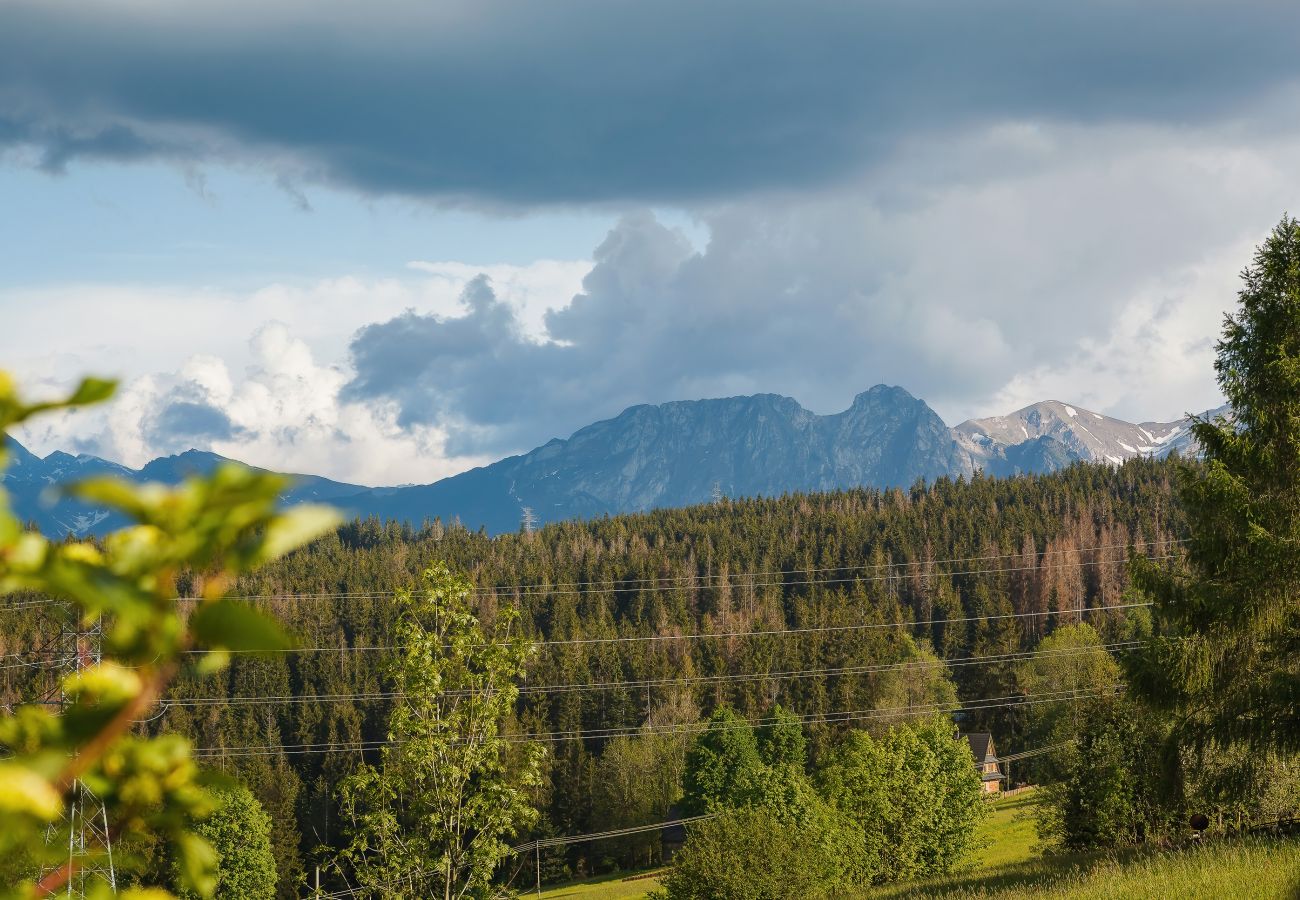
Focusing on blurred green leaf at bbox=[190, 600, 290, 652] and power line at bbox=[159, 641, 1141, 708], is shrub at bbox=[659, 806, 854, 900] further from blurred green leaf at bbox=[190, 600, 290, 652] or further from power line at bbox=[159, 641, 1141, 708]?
power line at bbox=[159, 641, 1141, 708]

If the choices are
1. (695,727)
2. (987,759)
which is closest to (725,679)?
(695,727)

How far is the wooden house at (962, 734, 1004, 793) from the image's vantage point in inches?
3474

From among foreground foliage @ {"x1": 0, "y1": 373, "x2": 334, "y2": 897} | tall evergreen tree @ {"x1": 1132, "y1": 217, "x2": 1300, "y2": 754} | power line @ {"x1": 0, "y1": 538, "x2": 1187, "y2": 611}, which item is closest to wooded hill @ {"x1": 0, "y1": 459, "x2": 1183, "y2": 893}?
power line @ {"x1": 0, "y1": 538, "x2": 1187, "y2": 611}

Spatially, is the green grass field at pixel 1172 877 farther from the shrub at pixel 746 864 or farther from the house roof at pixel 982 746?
the house roof at pixel 982 746

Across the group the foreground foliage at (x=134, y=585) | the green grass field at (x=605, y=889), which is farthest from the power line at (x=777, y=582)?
the foreground foliage at (x=134, y=585)

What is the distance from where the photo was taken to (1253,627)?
69.6ft

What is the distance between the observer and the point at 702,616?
5315 inches

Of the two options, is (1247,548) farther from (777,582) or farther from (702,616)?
(777,582)

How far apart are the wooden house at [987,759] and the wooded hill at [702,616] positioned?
3708mm

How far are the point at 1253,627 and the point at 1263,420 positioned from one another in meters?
3.77

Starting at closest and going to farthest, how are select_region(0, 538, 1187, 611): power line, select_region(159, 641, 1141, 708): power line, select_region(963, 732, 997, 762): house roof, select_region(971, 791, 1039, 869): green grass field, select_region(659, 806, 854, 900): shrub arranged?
select_region(659, 806, 854, 900): shrub < select_region(971, 791, 1039, 869): green grass field < select_region(159, 641, 1141, 708): power line < select_region(963, 732, 997, 762): house roof < select_region(0, 538, 1187, 611): power line

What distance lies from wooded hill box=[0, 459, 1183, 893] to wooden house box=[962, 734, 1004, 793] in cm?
371

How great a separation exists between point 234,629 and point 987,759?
96.3 m

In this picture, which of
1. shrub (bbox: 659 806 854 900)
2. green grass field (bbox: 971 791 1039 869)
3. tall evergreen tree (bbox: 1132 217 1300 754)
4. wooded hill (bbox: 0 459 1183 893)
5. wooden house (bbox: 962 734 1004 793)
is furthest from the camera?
wooded hill (bbox: 0 459 1183 893)
